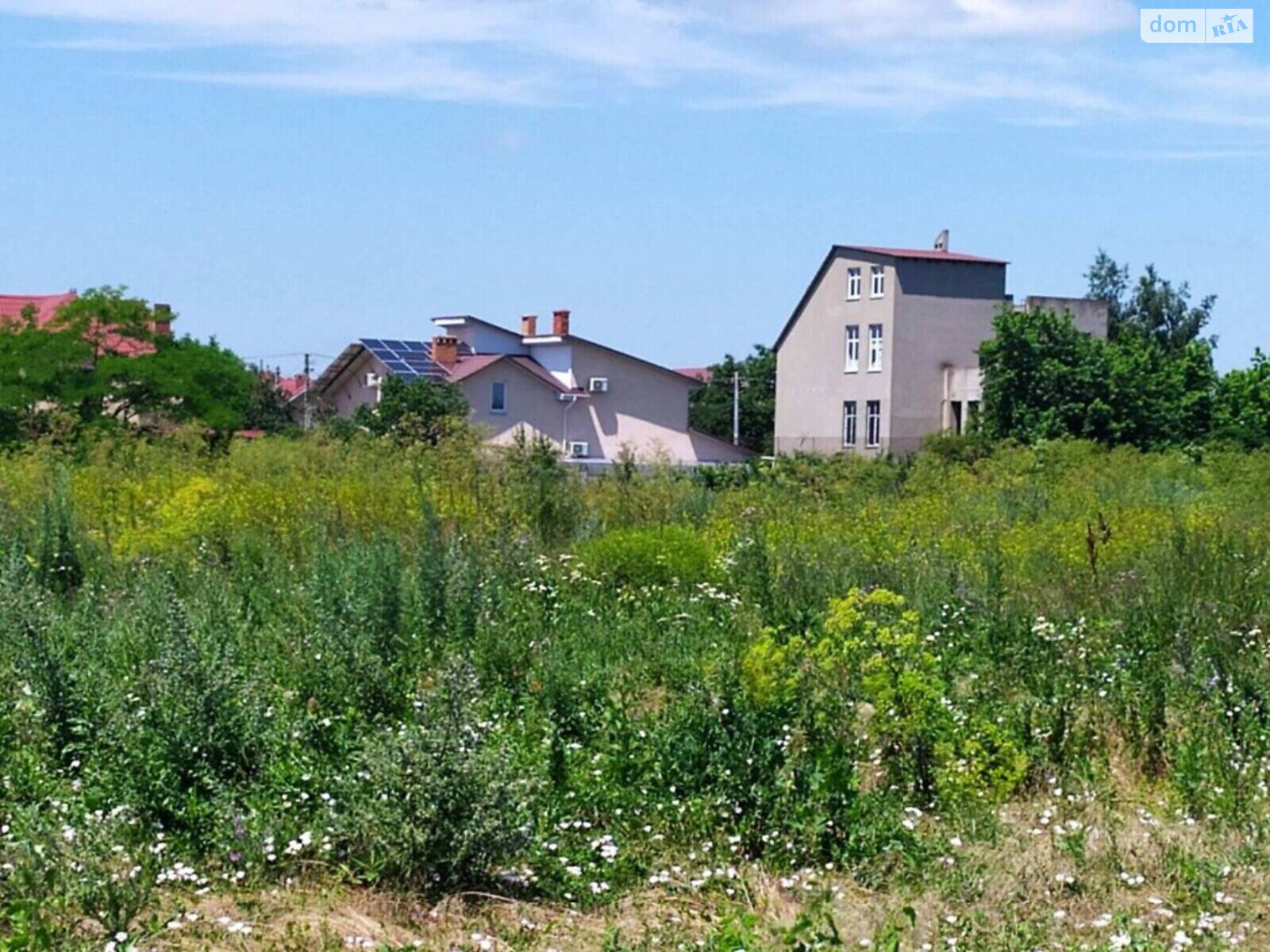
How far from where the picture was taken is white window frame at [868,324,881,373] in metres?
48.5

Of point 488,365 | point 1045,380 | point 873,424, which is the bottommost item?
point 873,424

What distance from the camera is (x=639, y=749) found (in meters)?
6.22

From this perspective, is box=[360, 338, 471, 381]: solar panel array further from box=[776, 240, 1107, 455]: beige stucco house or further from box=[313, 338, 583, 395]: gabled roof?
box=[776, 240, 1107, 455]: beige stucco house

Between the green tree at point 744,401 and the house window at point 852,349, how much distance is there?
1434 cm

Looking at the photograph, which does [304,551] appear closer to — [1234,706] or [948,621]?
[948,621]

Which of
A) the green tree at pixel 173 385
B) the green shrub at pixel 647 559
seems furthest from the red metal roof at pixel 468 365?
the green shrub at pixel 647 559

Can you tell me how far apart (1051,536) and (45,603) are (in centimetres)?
658

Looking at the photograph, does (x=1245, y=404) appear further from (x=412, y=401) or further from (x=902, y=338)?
(x=412, y=401)

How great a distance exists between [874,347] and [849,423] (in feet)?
8.63

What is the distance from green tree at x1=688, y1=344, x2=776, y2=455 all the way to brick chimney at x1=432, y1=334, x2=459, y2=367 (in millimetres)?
14728

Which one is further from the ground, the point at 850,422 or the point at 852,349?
the point at 852,349

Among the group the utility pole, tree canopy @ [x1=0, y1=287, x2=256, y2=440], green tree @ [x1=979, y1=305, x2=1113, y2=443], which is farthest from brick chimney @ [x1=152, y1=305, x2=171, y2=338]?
green tree @ [x1=979, y1=305, x2=1113, y2=443]

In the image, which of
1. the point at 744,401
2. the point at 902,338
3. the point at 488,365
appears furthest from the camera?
the point at 744,401

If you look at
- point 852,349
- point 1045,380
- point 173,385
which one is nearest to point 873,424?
point 852,349
